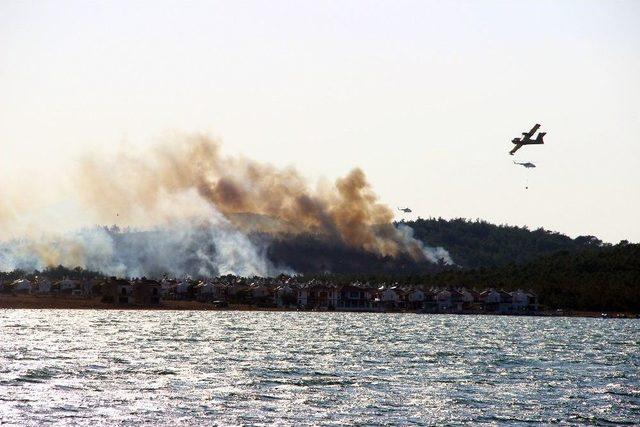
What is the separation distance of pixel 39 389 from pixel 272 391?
1337 cm

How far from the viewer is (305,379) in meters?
73.9

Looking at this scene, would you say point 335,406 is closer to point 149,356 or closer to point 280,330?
point 149,356

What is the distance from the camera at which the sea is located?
57.4 metres

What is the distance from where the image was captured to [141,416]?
5497cm

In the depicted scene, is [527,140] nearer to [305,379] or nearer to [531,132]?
[531,132]

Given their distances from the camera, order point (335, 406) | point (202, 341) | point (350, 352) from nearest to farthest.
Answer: point (335, 406)
point (350, 352)
point (202, 341)

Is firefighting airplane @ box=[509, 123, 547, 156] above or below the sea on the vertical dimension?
above

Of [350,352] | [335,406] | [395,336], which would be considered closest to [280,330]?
[395,336]

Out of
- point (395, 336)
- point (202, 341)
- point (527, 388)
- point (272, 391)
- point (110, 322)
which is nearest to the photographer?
point (272, 391)

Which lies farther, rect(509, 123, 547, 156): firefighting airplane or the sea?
rect(509, 123, 547, 156): firefighting airplane

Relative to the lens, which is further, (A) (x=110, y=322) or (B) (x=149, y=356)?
(A) (x=110, y=322)

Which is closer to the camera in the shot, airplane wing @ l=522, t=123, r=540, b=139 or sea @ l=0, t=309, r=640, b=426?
sea @ l=0, t=309, r=640, b=426

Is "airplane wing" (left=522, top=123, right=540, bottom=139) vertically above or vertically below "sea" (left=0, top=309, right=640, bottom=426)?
above

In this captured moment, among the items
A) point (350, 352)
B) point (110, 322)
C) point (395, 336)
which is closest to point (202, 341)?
point (350, 352)
